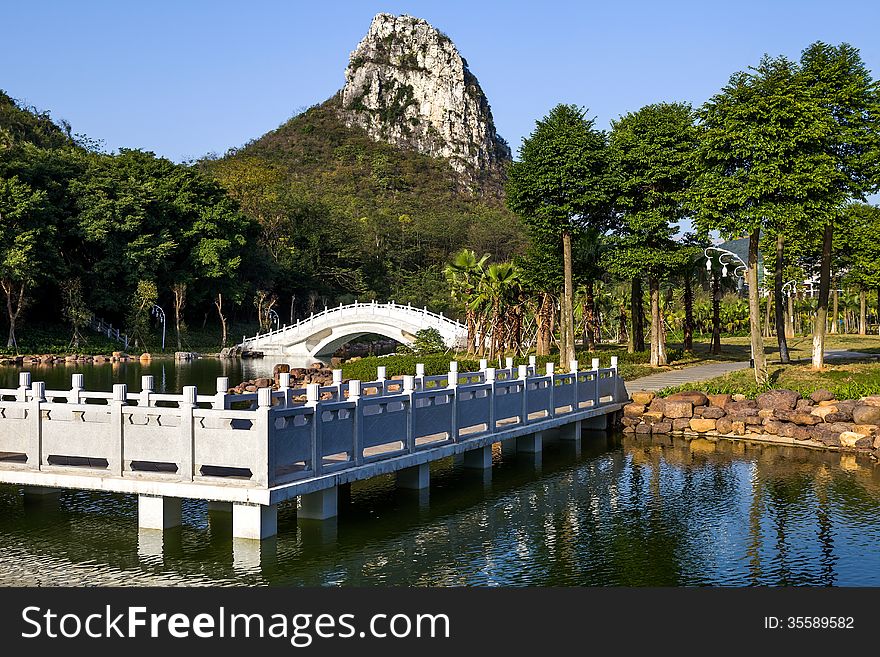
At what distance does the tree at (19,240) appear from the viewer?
51281 millimetres

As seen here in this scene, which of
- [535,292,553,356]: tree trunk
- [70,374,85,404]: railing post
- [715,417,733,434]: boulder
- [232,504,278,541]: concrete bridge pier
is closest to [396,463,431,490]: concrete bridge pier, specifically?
[232,504,278,541]: concrete bridge pier

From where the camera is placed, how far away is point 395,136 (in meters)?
149

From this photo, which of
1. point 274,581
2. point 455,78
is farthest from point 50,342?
point 455,78

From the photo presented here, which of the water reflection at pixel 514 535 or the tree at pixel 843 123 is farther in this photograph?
the tree at pixel 843 123

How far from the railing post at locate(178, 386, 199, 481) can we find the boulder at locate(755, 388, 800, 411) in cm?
1480

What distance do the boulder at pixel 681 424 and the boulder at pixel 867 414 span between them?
12.0ft

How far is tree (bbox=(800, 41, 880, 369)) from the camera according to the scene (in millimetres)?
26192

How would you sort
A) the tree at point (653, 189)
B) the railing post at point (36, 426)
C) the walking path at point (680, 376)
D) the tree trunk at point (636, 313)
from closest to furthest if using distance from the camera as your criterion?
the railing post at point (36, 426) → the walking path at point (680, 376) → the tree at point (653, 189) → the tree trunk at point (636, 313)

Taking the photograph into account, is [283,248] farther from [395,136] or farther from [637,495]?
[395,136]

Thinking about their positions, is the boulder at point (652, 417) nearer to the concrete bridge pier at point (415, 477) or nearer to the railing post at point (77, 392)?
the concrete bridge pier at point (415, 477)

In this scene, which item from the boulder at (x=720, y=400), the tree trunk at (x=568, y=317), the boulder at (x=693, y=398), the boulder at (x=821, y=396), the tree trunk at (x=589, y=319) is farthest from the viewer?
the tree trunk at (x=589, y=319)

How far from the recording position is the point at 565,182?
30.8 meters

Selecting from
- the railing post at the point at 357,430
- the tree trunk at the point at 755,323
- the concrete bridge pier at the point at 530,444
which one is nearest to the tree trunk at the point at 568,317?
the tree trunk at the point at 755,323

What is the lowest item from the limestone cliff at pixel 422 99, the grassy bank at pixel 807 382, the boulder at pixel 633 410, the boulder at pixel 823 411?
the boulder at pixel 633 410
